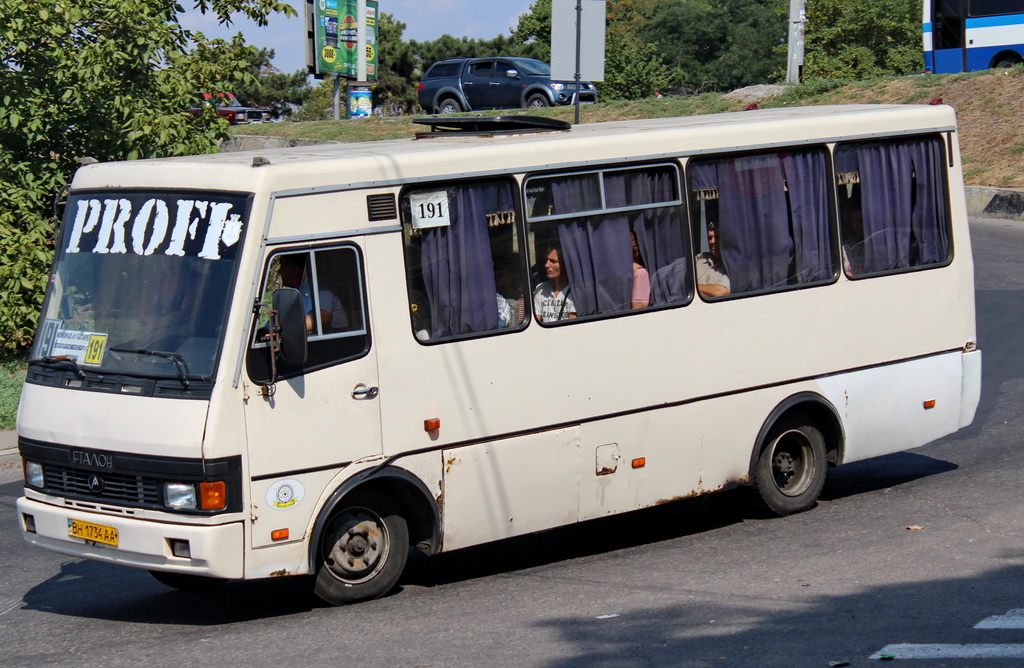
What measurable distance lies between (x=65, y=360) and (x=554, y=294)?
296cm

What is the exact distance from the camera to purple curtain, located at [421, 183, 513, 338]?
7731mm

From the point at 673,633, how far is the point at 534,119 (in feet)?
12.7

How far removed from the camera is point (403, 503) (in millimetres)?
7754

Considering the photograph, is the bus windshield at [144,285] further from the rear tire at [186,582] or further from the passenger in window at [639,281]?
the passenger in window at [639,281]

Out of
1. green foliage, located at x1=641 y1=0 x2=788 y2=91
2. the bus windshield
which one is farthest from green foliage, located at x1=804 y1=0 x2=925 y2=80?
the bus windshield

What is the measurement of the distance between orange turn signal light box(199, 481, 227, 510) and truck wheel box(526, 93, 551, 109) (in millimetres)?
31341

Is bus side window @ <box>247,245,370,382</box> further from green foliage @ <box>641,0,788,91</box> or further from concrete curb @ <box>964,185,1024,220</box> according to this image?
green foliage @ <box>641,0,788,91</box>

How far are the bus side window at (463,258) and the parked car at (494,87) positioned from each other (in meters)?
28.9

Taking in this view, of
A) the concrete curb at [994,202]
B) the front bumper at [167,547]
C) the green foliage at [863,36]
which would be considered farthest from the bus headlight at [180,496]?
the green foliage at [863,36]

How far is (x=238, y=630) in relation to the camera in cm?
721

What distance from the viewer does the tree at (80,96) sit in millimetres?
14469

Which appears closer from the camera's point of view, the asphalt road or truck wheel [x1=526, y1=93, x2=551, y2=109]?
the asphalt road

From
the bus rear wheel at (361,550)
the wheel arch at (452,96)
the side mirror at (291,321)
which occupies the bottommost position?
the bus rear wheel at (361,550)

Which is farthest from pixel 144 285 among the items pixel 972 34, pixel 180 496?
pixel 972 34
